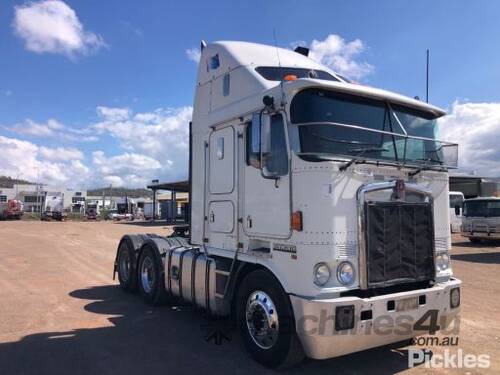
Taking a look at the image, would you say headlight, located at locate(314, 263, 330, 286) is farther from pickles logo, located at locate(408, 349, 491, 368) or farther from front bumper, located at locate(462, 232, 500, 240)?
front bumper, located at locate(462, 232, 500, 240)

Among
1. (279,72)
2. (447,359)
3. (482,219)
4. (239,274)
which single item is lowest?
(447,359)

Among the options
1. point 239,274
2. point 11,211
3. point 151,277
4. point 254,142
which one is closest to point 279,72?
point 254,142

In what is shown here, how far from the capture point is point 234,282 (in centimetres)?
625

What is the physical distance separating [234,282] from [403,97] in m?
3.31

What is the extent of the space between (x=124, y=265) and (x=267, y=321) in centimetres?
566

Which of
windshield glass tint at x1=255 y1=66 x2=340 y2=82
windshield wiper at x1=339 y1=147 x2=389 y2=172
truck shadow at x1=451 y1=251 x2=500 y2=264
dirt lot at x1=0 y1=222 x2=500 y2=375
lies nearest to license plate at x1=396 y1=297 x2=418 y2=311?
dirt lot at x1=0 y1=222 x2=500 y2=375

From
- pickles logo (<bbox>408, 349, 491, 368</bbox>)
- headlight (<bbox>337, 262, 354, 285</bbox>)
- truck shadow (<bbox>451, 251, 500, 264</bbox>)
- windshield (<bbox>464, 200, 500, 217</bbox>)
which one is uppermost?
windshield (<bbox>464, 200, 500, 217</bbox>)

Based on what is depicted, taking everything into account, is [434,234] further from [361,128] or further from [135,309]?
[135,309]

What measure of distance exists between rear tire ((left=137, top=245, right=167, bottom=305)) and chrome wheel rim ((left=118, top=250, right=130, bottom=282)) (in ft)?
1.96

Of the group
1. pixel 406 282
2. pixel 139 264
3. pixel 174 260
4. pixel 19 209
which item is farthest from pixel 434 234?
pixel 19 209

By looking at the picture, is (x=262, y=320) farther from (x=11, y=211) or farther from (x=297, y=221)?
(x=11, y=211)

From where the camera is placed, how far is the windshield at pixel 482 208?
73.8 feet

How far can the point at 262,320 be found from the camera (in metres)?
5.57

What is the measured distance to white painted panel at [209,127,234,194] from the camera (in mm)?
6508
